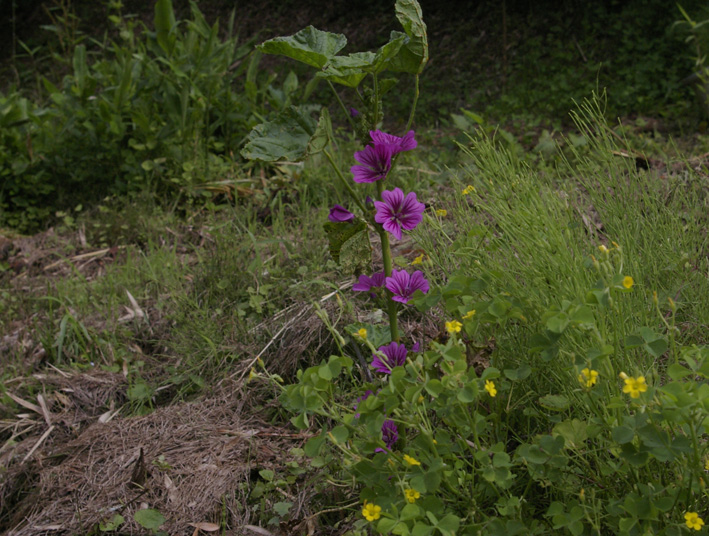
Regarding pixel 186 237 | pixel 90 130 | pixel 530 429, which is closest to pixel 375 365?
pixel 530 429

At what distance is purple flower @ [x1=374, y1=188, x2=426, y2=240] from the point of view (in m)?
1.47

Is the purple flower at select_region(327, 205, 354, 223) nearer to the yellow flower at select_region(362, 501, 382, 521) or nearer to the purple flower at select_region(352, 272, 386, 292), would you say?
the purple flower at select_region(352, 272, 386, 292)

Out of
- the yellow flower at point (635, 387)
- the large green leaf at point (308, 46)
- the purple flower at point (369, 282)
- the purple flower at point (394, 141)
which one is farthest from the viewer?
the purple flower at point (369, 282)

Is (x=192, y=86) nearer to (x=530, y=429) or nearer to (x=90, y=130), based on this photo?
(x=90, y=130)

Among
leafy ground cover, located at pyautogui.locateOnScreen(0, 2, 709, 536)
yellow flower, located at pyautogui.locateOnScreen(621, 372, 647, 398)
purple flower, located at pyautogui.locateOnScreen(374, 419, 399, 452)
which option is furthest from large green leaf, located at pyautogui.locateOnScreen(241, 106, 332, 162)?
yellow flower, located at pyautogui.locateOnScreen(621, 372, 647, 398)

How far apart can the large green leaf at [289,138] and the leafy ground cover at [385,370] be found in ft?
0.09

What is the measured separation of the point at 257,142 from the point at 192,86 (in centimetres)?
259

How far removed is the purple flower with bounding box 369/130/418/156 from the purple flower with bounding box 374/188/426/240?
3.9 inches

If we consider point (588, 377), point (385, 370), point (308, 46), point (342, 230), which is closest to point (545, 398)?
point (588, 377)

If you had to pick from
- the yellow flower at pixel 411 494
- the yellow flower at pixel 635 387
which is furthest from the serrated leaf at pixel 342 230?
the yellow flower at pixel 635 387

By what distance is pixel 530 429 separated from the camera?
5.20 feet

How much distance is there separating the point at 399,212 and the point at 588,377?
592mm

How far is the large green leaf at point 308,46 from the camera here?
4.37ft

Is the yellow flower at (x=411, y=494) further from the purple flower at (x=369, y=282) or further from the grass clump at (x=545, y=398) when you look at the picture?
the purple flower at (x=369, y=282)
